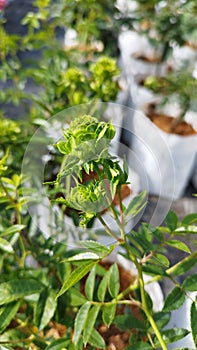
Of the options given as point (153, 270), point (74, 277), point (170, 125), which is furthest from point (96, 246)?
point (170, 125)

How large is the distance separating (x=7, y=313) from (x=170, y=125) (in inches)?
41.8

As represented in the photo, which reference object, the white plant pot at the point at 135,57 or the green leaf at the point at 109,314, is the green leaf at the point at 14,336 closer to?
the green leaf at the point at 109,314

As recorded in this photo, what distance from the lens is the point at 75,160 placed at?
0.39m

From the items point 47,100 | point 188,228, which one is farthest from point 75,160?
point 47,100

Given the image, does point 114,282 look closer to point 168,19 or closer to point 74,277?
point 74,277

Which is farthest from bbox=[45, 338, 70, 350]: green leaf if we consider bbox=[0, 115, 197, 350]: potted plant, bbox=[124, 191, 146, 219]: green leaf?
bbox=[124, 191, 146, 219]: green leaf

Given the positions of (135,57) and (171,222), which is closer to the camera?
(171,222)

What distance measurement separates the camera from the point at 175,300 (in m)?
0.60

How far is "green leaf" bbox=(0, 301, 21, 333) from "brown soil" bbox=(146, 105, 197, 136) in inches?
→ 39.1

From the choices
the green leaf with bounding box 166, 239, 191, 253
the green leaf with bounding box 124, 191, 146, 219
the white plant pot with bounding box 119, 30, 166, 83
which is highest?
the green leaf with bounding box 124, 191, 146, 219

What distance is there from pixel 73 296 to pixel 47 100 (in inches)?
20.1

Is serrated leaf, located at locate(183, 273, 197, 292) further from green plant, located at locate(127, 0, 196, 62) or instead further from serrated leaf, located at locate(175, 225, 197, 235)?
green plant, located at locate(127, 0, 196, 62)

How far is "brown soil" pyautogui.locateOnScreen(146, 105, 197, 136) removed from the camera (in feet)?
4.91

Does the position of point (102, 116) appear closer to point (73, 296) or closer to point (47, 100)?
point (73, 296)
